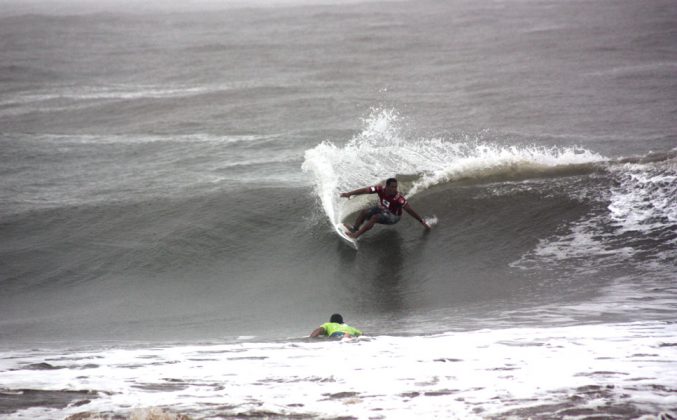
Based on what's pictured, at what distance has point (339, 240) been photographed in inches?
516

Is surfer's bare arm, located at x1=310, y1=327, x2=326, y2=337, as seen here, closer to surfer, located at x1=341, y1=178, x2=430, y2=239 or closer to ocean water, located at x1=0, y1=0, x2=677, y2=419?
ocean water, located at x1=0, y1=0, x2=677, y2=419

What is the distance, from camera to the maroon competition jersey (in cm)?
1234

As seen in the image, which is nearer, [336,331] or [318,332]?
[336,331]

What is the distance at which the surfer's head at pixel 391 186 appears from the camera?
12038 millimetres

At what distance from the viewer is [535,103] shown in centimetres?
2456

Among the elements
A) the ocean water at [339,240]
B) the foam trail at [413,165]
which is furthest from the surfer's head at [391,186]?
the foam trail at [413,165]

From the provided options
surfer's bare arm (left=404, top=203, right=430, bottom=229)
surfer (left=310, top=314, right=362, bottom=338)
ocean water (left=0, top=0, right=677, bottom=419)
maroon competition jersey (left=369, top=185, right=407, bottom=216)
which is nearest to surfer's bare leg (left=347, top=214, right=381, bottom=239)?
maroon competition jersey (left=369, top=185, right=407, bottom=216)

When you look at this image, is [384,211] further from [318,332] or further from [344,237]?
[318,332]

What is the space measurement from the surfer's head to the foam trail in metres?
1.81

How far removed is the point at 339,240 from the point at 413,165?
391cm

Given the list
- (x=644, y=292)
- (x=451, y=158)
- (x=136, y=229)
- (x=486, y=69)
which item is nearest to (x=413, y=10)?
(x=486, y=69)

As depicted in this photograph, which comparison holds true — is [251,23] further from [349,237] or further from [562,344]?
[562,344]

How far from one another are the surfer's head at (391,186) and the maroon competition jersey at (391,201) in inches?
4.2

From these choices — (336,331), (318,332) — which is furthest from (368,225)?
(336,331)
